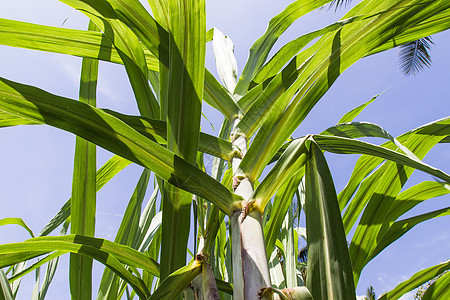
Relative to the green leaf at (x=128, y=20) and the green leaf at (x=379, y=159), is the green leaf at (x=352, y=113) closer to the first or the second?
the green leaf at (x=379, y=159)

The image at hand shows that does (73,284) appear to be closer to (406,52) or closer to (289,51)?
(289,51)

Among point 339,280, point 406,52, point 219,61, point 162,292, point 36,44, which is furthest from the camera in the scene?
point 406,52

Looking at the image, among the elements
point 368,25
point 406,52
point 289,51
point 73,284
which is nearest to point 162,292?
point 73,284

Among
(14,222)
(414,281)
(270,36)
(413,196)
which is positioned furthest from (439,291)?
A: (14,222)

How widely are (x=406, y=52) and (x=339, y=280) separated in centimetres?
811

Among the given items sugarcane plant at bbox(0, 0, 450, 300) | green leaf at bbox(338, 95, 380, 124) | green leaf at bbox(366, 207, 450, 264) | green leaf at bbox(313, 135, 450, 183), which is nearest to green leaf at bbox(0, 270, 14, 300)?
sugarcane plant at bbox(0, 0, 450, 300)

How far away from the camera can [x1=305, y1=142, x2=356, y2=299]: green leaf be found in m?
0.34

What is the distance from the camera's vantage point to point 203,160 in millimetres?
715

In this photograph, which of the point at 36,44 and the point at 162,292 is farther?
the point at 36,44

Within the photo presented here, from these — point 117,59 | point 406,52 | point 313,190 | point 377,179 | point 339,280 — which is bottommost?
point 339,280

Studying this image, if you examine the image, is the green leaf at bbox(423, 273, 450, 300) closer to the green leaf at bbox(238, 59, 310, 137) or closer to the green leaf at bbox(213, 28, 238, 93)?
the green leaf at bbox(238, 59, 310, 137)

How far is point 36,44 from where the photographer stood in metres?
0.60

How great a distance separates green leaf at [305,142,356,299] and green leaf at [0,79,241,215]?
0.45 ft

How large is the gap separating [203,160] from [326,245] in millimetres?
396
